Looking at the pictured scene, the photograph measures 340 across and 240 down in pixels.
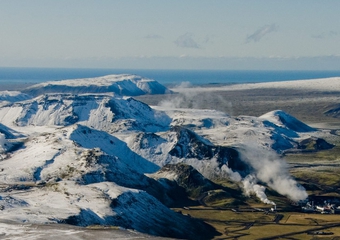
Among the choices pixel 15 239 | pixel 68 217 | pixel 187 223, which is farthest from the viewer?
pixel 187 223

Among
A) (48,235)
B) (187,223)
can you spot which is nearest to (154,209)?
(187,223)

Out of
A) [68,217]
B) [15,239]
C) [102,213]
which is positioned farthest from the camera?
[102,213]

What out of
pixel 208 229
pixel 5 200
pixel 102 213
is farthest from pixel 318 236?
pixel 5 200

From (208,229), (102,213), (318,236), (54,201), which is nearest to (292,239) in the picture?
(318,236)

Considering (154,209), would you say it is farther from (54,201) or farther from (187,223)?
(54,201)

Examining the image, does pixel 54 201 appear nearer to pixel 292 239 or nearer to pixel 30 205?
pixel 30 205

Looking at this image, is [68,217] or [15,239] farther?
[68,217]

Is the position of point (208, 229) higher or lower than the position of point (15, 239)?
lower

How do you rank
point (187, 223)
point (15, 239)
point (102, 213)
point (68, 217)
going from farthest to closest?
point (187, 223), point (102, 213), point (68, 217), point (15, 239)

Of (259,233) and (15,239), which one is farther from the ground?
(15,239)
